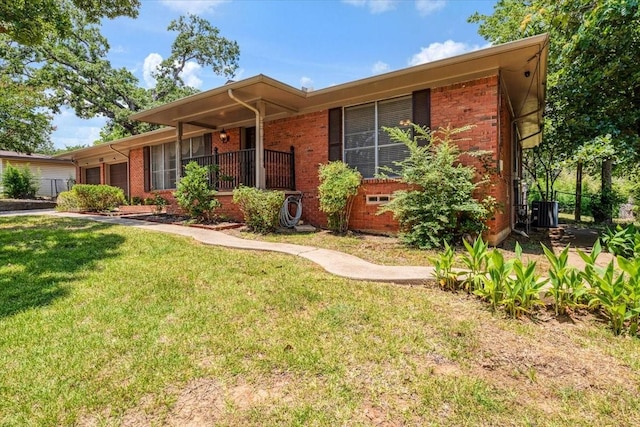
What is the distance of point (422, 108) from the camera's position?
6629 millimetres

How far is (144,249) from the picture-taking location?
5207 millimetres

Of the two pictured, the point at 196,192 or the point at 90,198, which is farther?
the point at 90,198

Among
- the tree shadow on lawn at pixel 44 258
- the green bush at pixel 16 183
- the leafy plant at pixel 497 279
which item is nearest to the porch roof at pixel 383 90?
the tree shadow on lawn at pixel 44 258

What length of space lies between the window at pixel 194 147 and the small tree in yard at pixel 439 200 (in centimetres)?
732

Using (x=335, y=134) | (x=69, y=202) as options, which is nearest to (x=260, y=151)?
(x=335, y=134)

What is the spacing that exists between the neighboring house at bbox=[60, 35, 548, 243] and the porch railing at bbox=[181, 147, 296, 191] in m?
0.03

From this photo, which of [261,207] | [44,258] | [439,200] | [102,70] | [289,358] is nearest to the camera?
[289,358]

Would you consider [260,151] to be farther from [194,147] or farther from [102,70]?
[102,70]

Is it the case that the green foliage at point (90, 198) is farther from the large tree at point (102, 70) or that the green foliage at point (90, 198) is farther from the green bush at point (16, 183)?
the green bush at point (16, 183)

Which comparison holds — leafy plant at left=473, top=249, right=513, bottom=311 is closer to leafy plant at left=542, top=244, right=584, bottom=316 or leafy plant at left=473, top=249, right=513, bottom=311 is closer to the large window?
leafy plant at left=542, top=244, right=584, bottom=316

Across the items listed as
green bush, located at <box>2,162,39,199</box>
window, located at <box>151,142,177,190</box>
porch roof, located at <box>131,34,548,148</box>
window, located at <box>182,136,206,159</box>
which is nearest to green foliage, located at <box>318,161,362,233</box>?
porch roof, located at <box>131,34,548,148</box>

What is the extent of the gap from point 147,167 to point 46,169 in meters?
13.3

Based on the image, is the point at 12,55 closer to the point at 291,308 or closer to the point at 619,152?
the point at 291,308

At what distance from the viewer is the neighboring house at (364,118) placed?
5.93m
